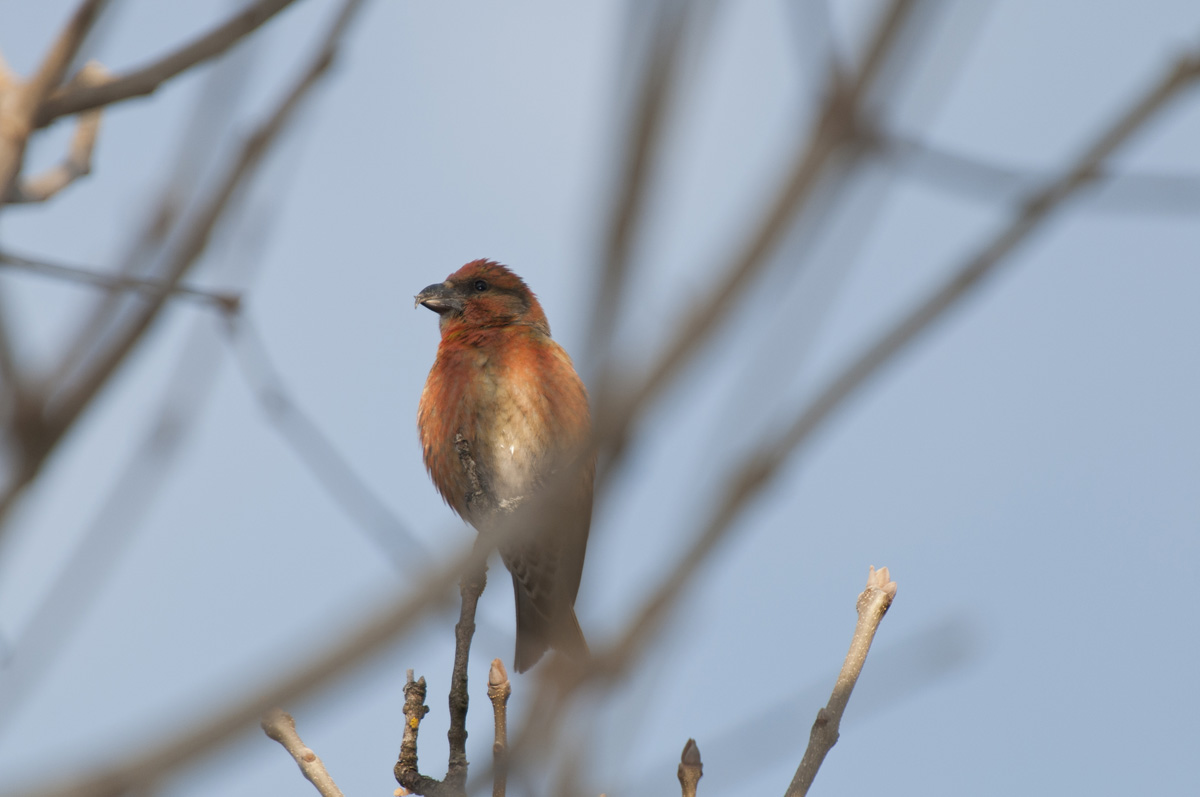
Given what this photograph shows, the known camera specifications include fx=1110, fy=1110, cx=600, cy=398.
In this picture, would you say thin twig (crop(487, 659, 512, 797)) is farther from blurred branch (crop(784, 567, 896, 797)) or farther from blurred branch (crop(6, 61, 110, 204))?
blurred branch (crop(6, 61, 110, 204))

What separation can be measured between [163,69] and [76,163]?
5.96 ft

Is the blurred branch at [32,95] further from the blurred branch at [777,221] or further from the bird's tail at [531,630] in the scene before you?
the bird's tail at [531,630]

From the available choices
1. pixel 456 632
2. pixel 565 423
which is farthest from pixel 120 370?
pixel 565 423

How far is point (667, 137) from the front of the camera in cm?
101

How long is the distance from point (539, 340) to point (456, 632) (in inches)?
130

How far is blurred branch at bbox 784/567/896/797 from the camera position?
103 inches

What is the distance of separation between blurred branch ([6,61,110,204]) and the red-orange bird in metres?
2.57

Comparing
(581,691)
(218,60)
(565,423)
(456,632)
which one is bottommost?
(581,691)

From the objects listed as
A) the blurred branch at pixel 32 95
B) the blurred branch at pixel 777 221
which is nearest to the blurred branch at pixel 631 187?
the blurred branch at pixel 777 221

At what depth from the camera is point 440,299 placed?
668cm

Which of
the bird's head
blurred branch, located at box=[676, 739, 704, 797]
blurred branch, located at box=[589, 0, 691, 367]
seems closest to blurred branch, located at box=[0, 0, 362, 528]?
blurred branch, located at box=[589, 0, 691, 367]

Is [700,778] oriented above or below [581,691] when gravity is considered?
above

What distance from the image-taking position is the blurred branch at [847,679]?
262 centimetres

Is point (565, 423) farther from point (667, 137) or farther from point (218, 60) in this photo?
point (667, 137)
